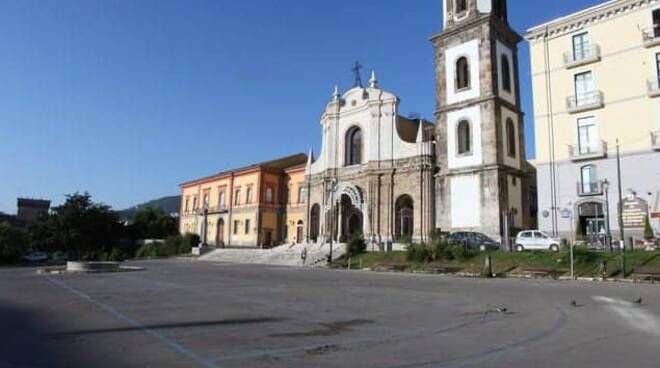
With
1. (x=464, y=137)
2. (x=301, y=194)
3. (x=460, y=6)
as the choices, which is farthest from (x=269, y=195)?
(x=460, y=6)

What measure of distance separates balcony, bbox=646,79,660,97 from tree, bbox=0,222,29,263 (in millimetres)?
51864

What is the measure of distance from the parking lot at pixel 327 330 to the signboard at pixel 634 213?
55.5ft

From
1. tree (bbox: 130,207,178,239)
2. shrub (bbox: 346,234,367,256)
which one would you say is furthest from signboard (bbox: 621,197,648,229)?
tree (bbox: 130,207,178,239)

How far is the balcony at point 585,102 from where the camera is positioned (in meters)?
31.2

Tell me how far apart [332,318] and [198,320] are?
245 cm

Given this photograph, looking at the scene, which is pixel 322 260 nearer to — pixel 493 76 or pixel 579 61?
pixel 493 76

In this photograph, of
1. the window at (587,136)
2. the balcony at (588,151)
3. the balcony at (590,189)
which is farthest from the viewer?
the window at (587,136)

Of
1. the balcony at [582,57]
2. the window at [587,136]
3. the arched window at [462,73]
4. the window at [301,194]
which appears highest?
the arched window at [462,73]

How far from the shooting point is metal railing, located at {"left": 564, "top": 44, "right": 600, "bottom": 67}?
31.6 meters

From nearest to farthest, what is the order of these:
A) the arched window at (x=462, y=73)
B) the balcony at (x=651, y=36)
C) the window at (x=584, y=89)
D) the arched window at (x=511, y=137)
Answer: the balcony at (x=651, y=36)
the window at (x=584, y=89)
the arched window at (x=511, y=137)
the arched window at (x=462, y=73)

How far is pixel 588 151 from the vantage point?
103ft

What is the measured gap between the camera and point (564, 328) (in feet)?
27.8

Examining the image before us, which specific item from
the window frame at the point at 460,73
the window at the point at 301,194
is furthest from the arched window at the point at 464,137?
the window at the point at 301,194

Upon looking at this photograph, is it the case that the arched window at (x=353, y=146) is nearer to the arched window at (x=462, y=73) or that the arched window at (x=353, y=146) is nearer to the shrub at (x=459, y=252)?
the arched window at (x=462, y=73)
